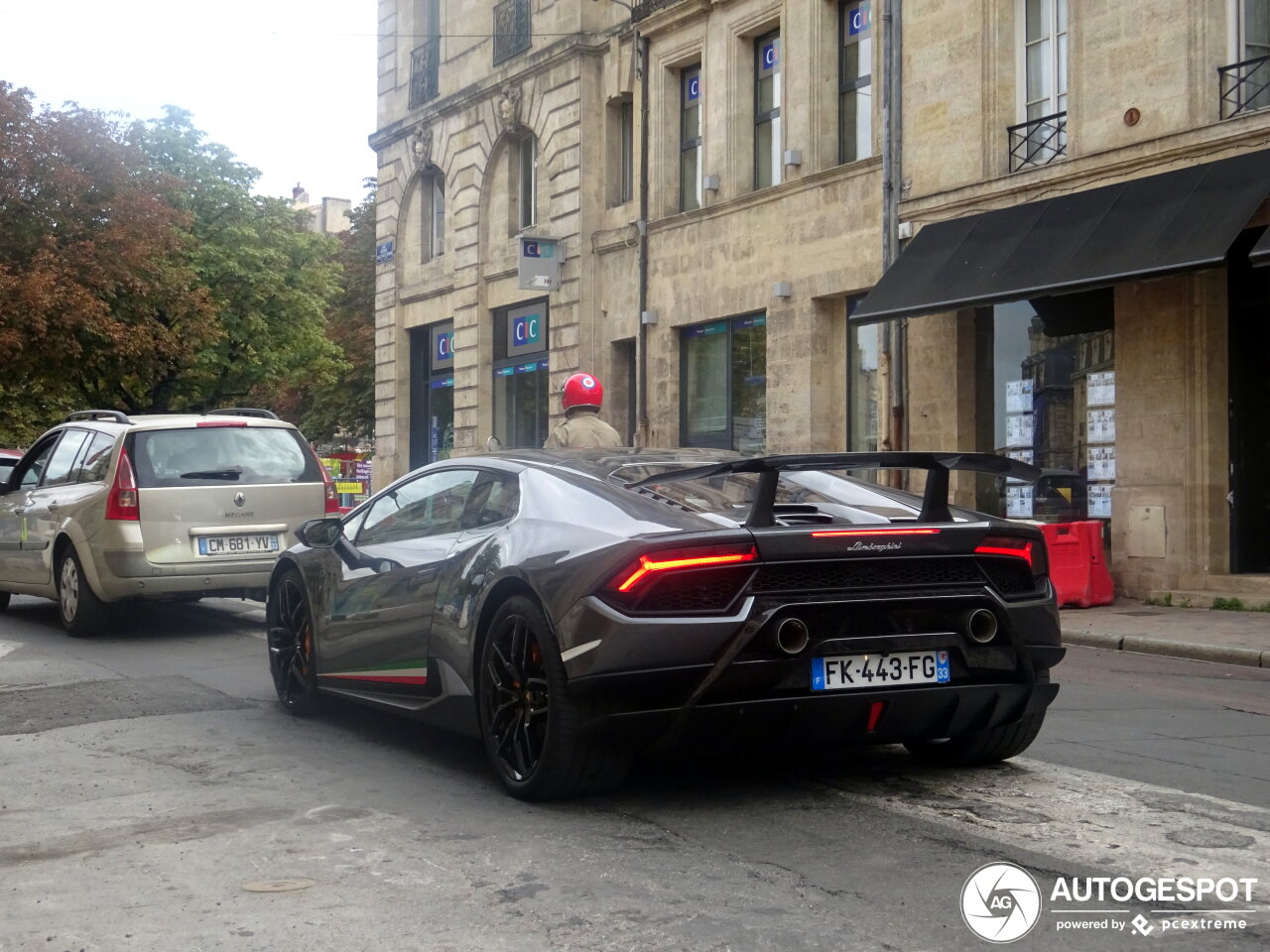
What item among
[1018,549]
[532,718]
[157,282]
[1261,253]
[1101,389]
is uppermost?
[157,282]

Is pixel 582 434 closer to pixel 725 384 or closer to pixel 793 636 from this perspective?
pixel 793 636

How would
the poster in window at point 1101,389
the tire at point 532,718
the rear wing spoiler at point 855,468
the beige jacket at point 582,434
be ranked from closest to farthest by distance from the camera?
the rear wing spoiler at point 855,468
the tire at point 532,718
the beige jacket at point 582,434
the poster in window at point 1101,389

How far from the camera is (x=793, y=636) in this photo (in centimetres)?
518

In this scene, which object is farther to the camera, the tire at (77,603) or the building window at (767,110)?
the building window at (767,110)

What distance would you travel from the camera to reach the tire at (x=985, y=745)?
5973 mm

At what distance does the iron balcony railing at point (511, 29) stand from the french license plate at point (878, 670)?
23.2 metres

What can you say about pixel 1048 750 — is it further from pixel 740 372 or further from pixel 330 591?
pixel 740 372

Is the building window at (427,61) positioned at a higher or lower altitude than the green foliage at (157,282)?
higher

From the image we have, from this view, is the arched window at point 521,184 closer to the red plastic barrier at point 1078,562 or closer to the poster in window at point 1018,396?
the poster in window at point 1018,396

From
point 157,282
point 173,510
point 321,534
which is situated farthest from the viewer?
point 157,282

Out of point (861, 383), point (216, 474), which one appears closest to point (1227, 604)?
point (861, 383)

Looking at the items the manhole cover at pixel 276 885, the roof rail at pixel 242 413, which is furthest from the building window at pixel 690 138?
the manhole cover at pixel 276 885

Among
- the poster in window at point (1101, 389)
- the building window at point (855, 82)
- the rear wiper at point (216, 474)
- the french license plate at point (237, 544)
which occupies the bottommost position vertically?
the french license plate at point (237, 544)

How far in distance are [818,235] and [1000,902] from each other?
16871 millimetres
